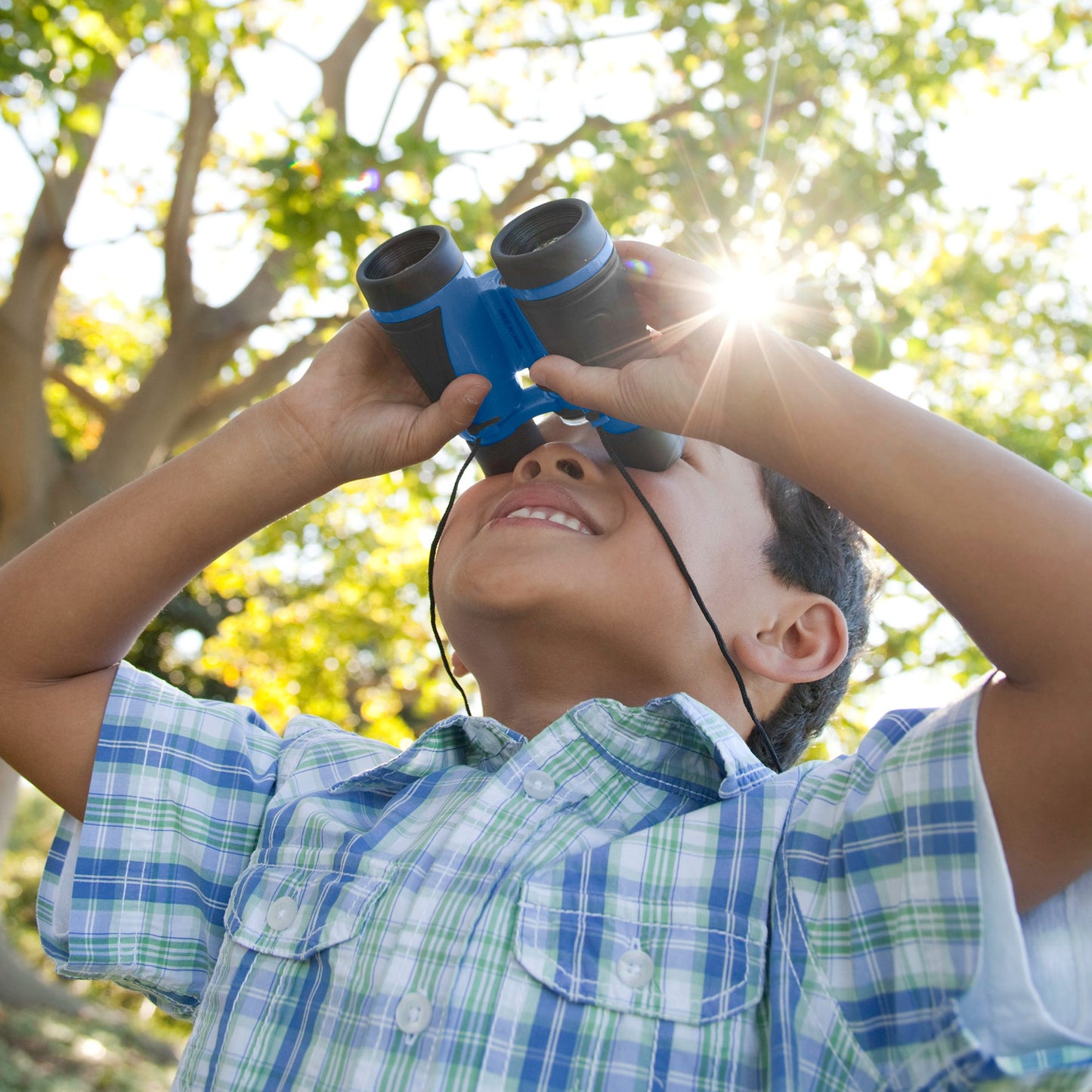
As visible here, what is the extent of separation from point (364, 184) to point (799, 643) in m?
3.01

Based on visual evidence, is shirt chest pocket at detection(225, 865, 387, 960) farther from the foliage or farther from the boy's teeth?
the foliage

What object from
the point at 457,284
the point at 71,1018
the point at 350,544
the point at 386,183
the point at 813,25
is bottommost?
the point at 71,1018

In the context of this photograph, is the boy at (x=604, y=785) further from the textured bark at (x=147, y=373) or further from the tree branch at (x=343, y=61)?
the tree branch at (x=343, y=61)

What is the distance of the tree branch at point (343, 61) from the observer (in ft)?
16.6

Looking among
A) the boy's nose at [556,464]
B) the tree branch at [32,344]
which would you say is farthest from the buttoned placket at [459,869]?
the tree branch at [32,344]

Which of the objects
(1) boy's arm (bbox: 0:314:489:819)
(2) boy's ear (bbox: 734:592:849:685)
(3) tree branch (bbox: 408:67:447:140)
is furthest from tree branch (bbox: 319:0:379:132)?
(2) boy's ear (bbox: 734:592:849:685)

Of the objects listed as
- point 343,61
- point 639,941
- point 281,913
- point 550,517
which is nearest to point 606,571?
point 550,517

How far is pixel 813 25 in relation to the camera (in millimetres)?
4840

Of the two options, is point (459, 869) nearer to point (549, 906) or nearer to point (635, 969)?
point (549, 906)

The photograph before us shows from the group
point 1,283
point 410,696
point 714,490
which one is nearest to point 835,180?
point 714,490

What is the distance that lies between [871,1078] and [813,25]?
4.93m

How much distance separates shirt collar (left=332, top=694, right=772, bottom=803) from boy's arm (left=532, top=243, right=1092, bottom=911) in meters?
0.32

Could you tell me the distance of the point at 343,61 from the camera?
508cm

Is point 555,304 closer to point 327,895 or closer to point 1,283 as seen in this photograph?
point 327,895
